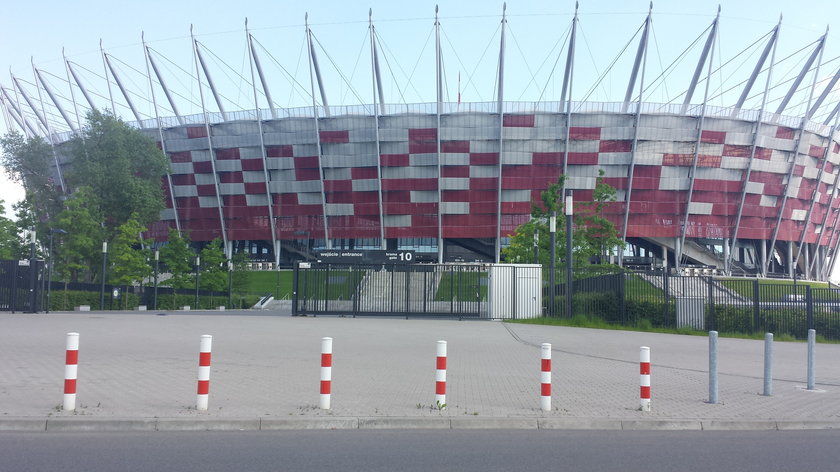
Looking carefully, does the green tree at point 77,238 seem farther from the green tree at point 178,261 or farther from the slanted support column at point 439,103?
the slanted support column at point 439,103

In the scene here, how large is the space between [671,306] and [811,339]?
13.1 metres

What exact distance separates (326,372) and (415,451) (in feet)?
5.89

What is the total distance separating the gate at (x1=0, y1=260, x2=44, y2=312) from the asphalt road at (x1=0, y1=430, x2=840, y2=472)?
25.0 meters

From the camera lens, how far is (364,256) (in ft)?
111

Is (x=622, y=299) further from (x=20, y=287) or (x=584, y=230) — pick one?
(x=20, y=287)

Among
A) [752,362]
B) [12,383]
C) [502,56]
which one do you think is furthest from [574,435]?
[502,56]

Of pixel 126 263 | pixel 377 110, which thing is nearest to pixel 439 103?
pixel 377 110

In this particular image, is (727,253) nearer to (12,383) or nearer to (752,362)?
(752,362)

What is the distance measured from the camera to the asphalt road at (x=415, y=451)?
5.78m

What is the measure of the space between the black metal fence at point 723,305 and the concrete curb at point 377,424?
50.4 feet

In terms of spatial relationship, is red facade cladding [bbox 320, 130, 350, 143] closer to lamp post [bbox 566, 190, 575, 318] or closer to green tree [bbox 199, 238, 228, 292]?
green tree [bbox 199, 238, 228, 292]

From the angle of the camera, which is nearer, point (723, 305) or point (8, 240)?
→ point (723, 305)

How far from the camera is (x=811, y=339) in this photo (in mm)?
10531

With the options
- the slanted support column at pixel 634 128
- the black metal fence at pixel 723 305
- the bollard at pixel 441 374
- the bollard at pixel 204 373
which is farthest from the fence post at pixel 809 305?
the slanted support column at pixel 634 128
